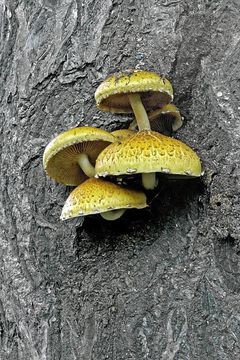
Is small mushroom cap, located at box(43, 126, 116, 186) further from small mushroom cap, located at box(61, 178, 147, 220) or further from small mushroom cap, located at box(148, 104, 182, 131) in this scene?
small mushroom cap, located at box(148, 104, 182, 131)

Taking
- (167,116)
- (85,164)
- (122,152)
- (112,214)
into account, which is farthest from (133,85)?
(112,214)

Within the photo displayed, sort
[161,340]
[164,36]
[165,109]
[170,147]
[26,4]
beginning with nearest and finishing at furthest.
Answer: [170,147] → [161,340] → [165,109] → [164,36] → [26,4]

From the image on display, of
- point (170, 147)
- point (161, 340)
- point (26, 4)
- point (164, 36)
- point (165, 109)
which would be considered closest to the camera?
point (170, 147)

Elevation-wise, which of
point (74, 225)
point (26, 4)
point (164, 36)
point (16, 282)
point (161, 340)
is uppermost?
point (26, 4)

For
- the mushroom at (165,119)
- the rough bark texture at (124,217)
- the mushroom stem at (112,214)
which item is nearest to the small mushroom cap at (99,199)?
the mushroom stem at (112,214)

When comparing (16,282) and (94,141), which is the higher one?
(94,141)

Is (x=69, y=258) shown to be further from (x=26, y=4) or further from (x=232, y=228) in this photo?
(x=26, y=4)

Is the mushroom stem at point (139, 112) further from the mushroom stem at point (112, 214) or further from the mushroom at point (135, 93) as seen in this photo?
the mushroom stem at point (112, 214)

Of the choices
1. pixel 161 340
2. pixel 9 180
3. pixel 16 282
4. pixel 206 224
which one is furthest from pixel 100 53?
pixel 161 340

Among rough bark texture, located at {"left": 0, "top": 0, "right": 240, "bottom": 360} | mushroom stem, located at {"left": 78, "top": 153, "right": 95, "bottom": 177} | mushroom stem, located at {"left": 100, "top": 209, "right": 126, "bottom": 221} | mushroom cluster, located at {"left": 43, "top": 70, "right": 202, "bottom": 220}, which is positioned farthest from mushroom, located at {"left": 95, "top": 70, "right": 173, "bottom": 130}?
mushroom stem, located at {"left": 100, "top": 209, "right": 126, "bottom": 221}
